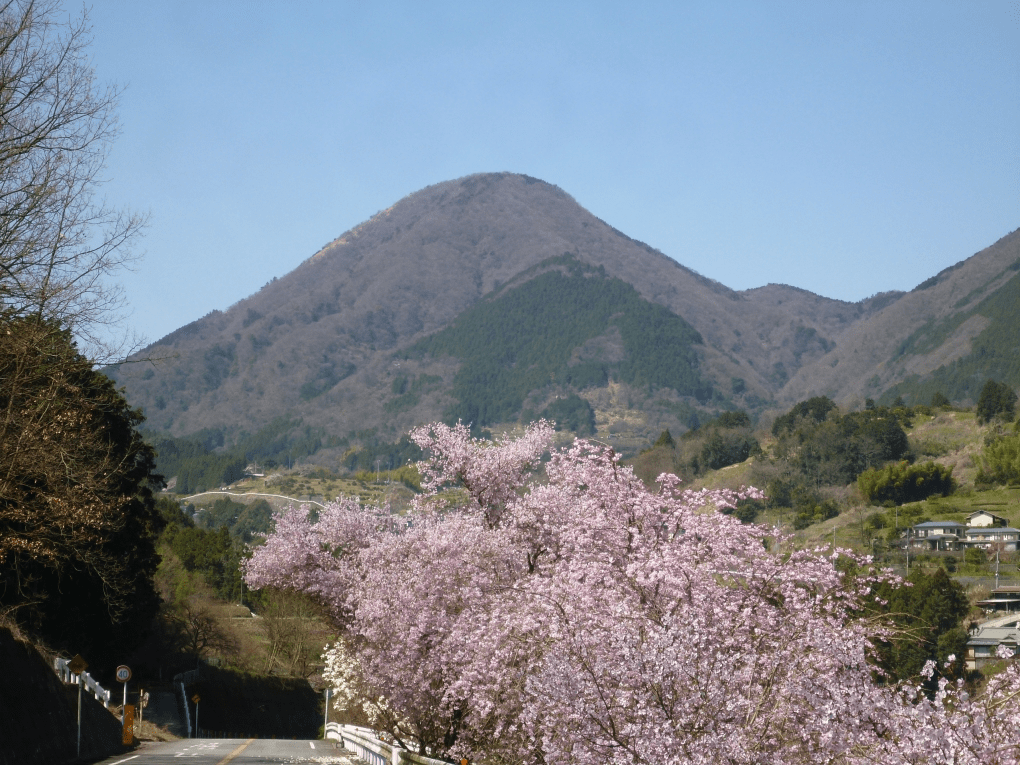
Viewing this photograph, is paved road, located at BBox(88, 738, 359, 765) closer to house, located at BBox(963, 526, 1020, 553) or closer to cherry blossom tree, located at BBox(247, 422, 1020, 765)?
cherry blossom tree, located at BBox(247, 422, 1020, 765)

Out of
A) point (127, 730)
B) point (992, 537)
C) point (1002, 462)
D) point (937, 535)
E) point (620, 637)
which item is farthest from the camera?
point (1002, 462)

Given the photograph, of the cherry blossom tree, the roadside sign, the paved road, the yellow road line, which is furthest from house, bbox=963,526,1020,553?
the roadside sign

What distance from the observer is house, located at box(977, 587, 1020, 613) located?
9025 centimetres

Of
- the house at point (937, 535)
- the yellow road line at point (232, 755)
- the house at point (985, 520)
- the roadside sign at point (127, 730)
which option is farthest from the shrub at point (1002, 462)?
the roadside sign at point (127, 730)

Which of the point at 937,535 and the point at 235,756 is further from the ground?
the point at 235,756

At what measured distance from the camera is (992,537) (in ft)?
387

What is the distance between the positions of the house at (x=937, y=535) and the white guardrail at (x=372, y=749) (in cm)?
9490

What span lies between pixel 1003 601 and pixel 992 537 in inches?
1167

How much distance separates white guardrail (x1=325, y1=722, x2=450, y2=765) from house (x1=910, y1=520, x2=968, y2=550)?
94.9 metres

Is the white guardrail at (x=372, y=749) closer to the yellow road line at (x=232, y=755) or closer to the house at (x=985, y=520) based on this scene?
the yellow road line at (x=232, y=755)

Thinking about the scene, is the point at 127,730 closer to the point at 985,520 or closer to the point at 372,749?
the point at 372,749

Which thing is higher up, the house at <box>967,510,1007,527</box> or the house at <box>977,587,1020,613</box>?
the house at <box>967,510,1007,527</box>

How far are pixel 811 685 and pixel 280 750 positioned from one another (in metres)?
22.3

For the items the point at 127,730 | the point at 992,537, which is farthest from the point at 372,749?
the point at 992,537
